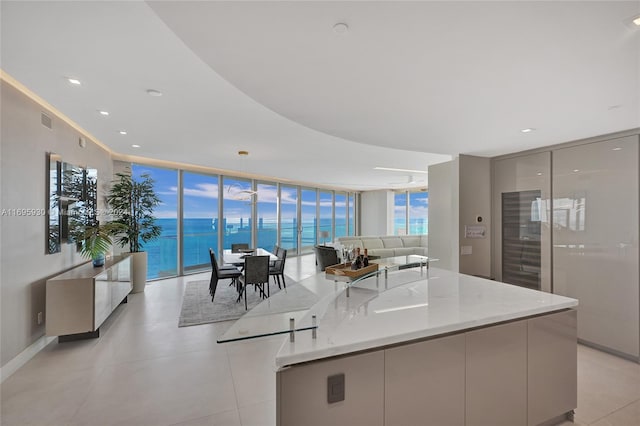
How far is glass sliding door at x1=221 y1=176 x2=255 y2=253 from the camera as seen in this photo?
27.6 feet

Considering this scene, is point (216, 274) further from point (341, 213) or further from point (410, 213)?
point (410, 213)

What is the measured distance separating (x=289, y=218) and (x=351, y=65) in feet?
30.0

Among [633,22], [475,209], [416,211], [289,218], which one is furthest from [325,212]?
[633,22]

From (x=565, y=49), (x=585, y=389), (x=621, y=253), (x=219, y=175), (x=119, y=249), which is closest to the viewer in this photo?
(x=565, y=49)

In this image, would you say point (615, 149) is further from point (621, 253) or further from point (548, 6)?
point (548, 6)

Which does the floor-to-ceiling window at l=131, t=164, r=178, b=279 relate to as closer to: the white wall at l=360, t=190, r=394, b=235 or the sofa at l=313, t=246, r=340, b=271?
the sofa at l=313, t=246, r=340, b=271

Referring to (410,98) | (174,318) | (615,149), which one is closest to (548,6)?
(410,98)

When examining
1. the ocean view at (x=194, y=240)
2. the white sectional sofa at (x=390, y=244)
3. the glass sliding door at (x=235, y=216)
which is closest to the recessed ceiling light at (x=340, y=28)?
the ocean view at (x=194, y=240)

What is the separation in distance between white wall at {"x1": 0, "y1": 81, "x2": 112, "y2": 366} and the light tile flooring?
0.48m

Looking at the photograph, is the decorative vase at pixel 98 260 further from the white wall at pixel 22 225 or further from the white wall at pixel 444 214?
the white wall at pixel 444 214

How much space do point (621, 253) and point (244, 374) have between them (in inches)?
163

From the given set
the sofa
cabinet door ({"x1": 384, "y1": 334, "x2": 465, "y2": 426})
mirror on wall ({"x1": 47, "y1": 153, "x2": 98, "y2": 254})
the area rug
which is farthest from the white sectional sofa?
cabinet door ({"x1": 384, "y1": 334, "x2": 465, "y2": 426})

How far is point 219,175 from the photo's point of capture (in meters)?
8.27

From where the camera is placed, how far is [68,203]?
13.0 ft
